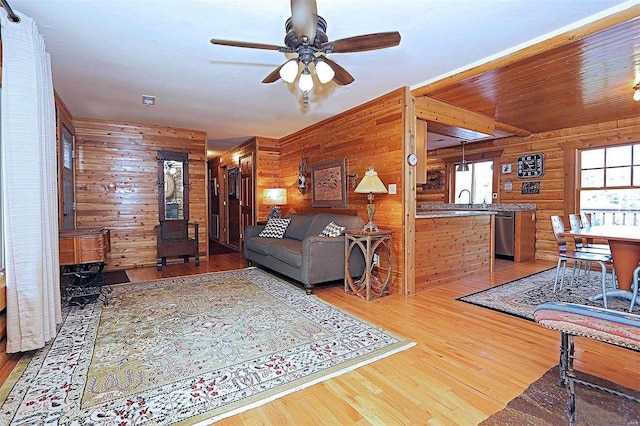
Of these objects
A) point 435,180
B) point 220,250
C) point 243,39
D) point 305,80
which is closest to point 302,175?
point 220,250

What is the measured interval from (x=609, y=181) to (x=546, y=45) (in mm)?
3991

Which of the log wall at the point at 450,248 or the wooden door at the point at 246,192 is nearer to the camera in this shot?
the log wall at the point at 450,248

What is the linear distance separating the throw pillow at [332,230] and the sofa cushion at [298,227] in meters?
0.71

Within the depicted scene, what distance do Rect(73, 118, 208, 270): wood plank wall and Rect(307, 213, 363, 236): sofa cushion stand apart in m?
2.54

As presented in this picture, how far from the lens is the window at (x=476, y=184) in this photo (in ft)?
22.9

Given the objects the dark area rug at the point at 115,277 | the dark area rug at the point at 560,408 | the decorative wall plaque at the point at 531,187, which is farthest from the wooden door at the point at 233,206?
the dark area rug at the point at 560,408

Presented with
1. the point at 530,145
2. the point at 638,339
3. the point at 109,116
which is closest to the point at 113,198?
the point at 109,116

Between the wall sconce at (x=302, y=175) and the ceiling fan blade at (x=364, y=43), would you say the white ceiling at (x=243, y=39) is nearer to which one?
the ceiling fan blade at (x=364, y=43)

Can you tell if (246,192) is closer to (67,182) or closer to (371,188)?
(67,182)

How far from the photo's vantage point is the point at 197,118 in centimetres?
516

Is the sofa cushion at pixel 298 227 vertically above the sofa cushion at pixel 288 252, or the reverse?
the sofa cushion at pixel 298 227

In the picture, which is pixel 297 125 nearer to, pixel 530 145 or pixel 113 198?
pixel 113 198

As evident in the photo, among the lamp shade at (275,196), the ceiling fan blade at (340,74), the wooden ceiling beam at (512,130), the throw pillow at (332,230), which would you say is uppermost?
the wooden ceiling beam at (512,130)

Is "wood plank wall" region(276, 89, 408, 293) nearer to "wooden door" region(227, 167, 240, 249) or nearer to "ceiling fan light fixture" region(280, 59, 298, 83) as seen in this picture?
"ceiling fan light fixture" region(280, 59, 298, 83)
